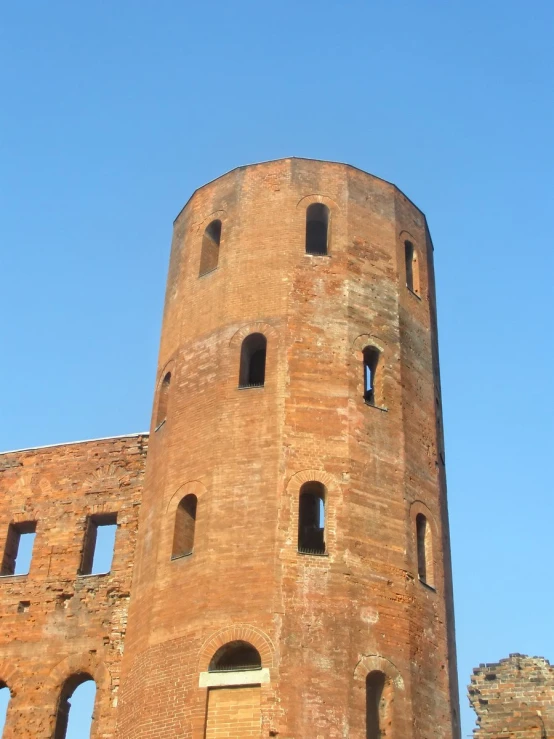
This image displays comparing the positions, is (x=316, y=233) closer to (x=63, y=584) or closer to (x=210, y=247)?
(x=210, y=247)

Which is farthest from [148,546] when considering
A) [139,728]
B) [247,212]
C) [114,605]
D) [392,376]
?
[247,212]

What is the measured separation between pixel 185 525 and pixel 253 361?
12.7 feet

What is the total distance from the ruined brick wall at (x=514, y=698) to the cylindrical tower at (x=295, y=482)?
13.5 feet

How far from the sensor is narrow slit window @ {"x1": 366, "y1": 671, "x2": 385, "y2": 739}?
15336 millimetres

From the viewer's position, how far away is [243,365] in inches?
727

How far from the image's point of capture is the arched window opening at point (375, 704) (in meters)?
15.3

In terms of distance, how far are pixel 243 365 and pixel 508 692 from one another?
9159 mm

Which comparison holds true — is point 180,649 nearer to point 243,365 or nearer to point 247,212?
point 243,365

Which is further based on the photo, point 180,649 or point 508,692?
point 508,692

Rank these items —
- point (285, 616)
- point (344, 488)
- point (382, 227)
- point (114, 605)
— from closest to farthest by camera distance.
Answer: point (285, 616), point (344, 488), point (114, 605), point (382, 227)

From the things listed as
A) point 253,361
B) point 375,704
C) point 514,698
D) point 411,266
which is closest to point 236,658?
point 375,704

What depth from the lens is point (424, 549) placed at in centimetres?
1781

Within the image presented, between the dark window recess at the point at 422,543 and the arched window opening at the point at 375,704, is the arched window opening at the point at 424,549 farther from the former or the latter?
the arched window opening at the point at 375,704

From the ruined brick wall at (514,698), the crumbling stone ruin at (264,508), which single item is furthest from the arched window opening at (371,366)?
the ruined brick wall at (514,698)
